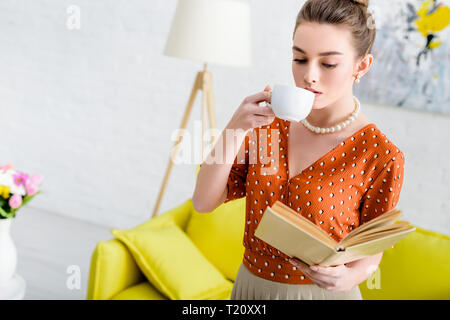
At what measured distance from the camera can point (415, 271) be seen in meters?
1.84

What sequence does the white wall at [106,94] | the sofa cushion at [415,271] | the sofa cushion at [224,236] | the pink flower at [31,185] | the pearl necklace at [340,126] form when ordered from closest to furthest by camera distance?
the pearl necklace at [340,126], the sofa cushion at [415,271], the pink flower at [31,185], the sofa cushion at [224,236], the white wall at [106,94]

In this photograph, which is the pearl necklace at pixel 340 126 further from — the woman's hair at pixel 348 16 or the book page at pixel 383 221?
the book page at pixel 383 221

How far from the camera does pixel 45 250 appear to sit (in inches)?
129

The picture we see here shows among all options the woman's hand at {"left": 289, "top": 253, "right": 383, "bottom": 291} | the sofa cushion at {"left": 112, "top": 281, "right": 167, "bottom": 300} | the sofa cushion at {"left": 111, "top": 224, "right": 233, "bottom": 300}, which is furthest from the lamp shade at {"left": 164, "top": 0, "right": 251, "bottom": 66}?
the woman's hand at {"left": 289, "top": 253, "right": 383, "bottom": 291}

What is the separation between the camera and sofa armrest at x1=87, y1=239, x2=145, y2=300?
1.99 m

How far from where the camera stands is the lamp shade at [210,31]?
232 cm

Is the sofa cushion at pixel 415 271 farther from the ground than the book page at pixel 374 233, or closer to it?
closer to it

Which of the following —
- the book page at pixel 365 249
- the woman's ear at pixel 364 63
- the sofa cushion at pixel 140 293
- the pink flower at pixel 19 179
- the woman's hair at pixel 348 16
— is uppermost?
the woman's hair at pixel 348 16

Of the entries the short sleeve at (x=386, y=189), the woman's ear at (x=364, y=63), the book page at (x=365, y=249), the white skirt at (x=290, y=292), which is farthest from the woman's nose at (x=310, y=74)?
the white skirt at (x=290, y=292)

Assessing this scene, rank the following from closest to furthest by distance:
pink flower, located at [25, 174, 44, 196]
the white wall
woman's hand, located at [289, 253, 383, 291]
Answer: woman's hand, located at [289, 253, 383, 291]
pink flower, located at [25, 174, 44, 196]
the white wall

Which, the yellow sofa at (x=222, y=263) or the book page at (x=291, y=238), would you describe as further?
the yellow sofa at (x=222, y=263)

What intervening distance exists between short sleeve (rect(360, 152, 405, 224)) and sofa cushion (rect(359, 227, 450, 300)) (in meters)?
1.02

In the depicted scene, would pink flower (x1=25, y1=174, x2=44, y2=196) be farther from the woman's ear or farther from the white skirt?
the woman's ear

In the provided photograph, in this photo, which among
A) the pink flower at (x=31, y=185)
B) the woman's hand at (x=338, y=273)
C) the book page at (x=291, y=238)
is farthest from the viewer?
the pink flower at (x=31, y=185)
